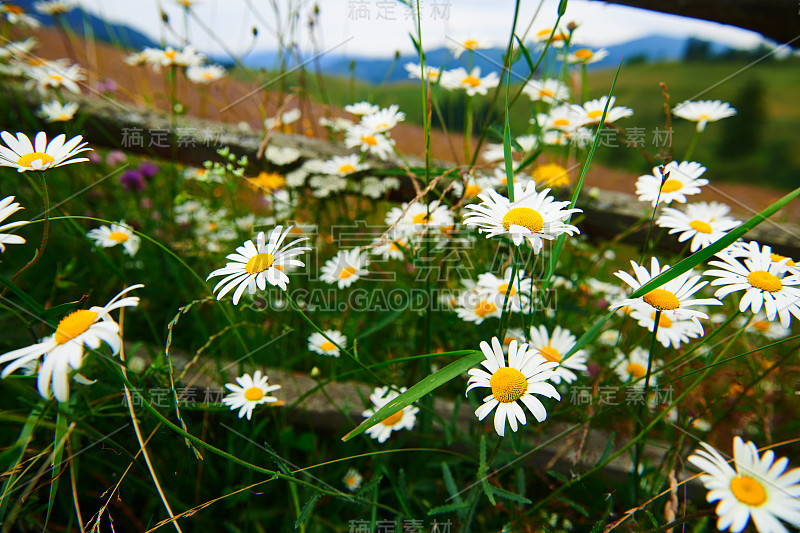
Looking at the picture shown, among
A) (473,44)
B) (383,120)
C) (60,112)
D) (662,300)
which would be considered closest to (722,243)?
(662,300)

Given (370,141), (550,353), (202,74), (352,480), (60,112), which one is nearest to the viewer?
(550,353)

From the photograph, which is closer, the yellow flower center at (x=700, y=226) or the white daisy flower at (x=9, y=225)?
the white daisy flower at (x=9, y=225)

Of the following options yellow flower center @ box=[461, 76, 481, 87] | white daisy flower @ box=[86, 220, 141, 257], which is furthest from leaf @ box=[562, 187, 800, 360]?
white daisy flower @ box=[86, 220, 141, 257]

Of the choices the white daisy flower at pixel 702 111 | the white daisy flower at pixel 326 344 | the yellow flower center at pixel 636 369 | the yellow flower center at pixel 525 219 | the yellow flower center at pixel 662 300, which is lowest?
the yellow flower center at pixel 636 369

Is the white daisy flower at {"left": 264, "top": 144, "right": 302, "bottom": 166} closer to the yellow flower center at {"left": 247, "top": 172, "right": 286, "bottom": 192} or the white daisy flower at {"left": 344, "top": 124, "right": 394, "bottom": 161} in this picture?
the yellow flower center at {"left": 247, "top": 172, "right": 286, "bottom": 192}

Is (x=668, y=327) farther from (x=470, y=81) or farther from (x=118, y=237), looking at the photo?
(x=118, y=237)

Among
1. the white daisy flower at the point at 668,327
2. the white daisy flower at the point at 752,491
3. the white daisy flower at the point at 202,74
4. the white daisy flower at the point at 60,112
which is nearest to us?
the white daisy flower at the point at 752,491

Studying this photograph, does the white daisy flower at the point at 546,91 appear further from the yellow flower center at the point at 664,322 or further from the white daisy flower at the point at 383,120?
the yellow flower center at the point at 664,322

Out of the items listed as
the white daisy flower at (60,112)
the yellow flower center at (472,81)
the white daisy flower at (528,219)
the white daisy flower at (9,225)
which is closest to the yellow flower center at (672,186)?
the white daisy flower at (528,219)
